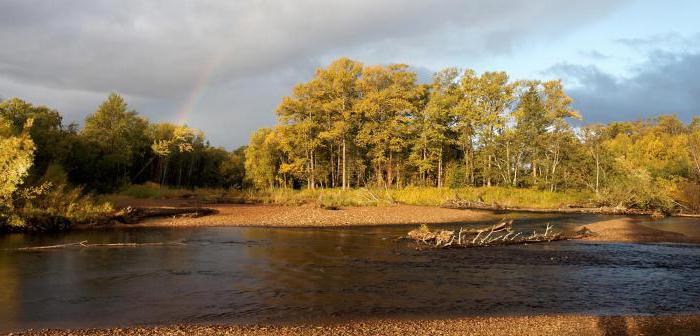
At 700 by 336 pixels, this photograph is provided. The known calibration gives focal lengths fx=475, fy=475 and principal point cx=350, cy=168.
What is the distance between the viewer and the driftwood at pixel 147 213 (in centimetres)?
3761

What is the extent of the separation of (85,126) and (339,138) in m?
35.3

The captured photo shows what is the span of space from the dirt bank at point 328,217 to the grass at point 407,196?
20.2 ft

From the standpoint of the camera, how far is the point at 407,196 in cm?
5831

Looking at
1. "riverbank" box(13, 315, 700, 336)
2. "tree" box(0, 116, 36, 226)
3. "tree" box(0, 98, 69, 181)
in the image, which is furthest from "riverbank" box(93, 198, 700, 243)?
"riverbank" box(13, 315, 700, 336)

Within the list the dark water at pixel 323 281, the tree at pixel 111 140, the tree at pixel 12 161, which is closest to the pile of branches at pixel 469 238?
the dark water at pixel 323 281

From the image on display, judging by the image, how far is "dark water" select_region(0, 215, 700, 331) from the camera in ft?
47.9

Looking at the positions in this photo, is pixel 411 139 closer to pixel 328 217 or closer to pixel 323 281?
pixel 328 217

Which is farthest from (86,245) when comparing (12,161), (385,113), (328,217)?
(385,113)

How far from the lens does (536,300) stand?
1602 cm

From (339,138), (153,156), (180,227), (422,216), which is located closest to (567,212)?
(422,216)

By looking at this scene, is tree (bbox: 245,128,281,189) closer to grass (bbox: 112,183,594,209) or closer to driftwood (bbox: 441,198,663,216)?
grass (bbox: 112,183,594,209)

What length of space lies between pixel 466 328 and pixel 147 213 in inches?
1330

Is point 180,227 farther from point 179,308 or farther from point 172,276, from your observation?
point 179,308

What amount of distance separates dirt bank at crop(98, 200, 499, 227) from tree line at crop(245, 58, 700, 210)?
18.3 metres
